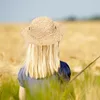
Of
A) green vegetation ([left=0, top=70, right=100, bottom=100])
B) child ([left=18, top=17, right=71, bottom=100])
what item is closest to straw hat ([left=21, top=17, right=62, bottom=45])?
child ([left=18, top=17, right=71, bottom=100])

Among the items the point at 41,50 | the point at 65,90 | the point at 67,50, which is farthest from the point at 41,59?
the point at 67,50

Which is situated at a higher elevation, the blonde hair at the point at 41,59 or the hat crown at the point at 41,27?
the hat crown at the point at 41,27

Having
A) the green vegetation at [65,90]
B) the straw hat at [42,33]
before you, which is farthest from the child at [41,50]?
the green vegetation at [65,90]

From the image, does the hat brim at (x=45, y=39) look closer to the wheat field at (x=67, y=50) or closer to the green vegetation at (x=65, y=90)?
the wheat field at (x=67, y=50)

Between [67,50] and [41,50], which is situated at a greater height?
[41,50]

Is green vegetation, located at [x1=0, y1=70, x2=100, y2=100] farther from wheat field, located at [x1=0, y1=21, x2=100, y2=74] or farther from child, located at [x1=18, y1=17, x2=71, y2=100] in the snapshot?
child, located at [x1=18, y1=17, x2=71, y2=100]

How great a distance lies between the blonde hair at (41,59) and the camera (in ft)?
8.93

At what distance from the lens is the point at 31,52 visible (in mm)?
2783

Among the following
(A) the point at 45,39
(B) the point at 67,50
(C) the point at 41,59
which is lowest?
(B) the point at 67,50

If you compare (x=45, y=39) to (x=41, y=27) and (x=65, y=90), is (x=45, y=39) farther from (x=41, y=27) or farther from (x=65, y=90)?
(x=65, y=90)

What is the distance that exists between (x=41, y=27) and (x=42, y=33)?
0.03 metres

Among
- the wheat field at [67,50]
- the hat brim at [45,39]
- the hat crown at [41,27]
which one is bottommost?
the wheat field at [67,50]

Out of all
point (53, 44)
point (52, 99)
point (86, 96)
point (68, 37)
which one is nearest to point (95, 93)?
point (86, 96)

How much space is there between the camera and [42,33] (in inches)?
107
